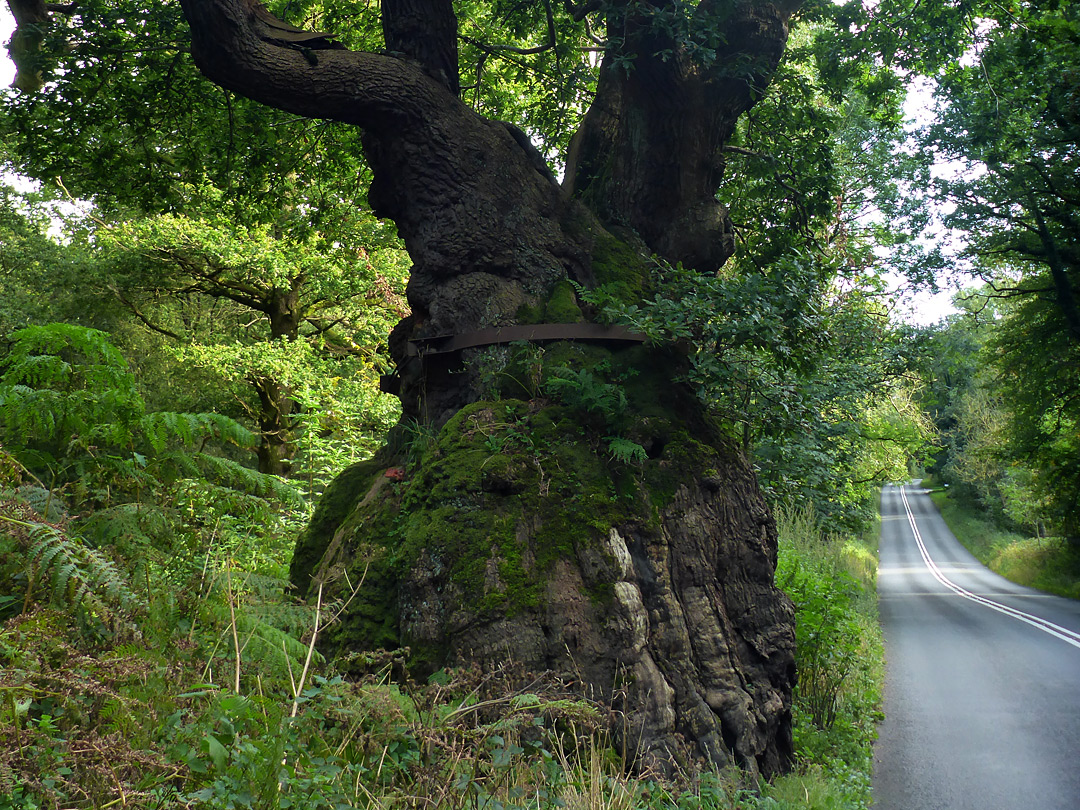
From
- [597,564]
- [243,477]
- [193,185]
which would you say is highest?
[193,185]

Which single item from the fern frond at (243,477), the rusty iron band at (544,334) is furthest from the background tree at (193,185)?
the fern frond at (243,477)

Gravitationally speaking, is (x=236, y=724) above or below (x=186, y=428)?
below

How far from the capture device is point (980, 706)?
9359 mm

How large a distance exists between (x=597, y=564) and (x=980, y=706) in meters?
7.33

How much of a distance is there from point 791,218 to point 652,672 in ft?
21.2

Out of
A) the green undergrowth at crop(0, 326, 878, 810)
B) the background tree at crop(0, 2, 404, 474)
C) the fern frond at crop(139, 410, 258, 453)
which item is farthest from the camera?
the background tree at crop(0, 2, 404, 474)

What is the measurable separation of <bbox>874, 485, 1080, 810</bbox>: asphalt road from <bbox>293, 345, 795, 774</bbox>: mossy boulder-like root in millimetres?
2232

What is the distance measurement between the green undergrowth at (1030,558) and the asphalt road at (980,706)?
3704mm

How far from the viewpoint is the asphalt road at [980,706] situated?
6625 mm

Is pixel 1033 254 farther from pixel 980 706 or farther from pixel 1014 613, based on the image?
pixel 980 706

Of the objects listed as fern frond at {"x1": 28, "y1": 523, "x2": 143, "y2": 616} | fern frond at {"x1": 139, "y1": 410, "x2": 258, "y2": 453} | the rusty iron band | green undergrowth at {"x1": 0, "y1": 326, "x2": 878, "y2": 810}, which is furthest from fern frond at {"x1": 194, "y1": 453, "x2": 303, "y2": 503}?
the rusty iron band

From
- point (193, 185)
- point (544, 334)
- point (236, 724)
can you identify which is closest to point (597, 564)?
point (544, 334)

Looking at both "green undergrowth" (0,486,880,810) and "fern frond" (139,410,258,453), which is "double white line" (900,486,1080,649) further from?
"fern frond" (139,410,258,453)

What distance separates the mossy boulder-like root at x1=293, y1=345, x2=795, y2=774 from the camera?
4578 mm
